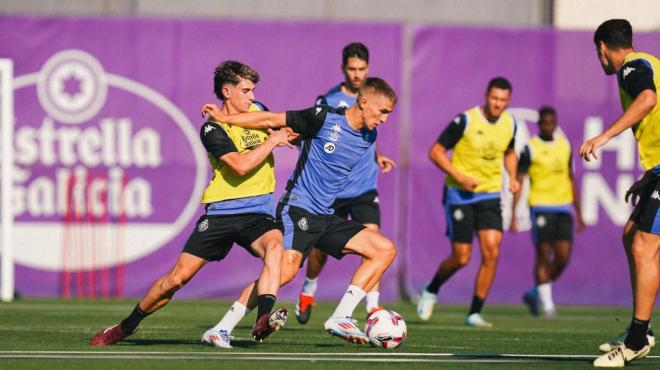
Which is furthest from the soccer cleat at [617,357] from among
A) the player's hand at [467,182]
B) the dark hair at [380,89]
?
the player's hand at [467,182]

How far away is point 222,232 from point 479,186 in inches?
192

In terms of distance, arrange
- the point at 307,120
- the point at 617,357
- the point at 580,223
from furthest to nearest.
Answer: the point at 580,223, the point at 307,120, the point at 617,357

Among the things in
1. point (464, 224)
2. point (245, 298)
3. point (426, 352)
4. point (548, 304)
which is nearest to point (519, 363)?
point (426, 352)

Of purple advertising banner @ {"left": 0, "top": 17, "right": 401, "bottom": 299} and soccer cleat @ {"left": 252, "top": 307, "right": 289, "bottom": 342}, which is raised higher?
purple advertising banner @ {"left": 0, "top": 17, "right": 401, "bottom": 299}

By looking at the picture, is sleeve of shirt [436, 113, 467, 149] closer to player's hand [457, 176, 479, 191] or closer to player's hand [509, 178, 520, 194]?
player's hand [457, 176, 479, 191]

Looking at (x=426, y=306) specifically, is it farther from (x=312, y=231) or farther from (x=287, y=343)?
(x=312, y=231)

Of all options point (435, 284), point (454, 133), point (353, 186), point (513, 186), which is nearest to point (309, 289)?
point (353, 186)

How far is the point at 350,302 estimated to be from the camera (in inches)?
403

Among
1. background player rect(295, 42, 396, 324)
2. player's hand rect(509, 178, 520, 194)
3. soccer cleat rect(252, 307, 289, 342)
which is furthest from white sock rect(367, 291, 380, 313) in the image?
soccer cleat rect(252, 307, 289, 342)

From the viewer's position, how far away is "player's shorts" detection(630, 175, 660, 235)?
8898 mm

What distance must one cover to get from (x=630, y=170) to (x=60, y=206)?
7643mm

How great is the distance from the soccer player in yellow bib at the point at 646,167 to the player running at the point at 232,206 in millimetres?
2408

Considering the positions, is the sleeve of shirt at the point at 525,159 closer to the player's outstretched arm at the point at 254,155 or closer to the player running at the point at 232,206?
the player running at the point at 232,206

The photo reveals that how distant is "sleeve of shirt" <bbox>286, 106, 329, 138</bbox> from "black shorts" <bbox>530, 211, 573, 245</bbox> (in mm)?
7270
